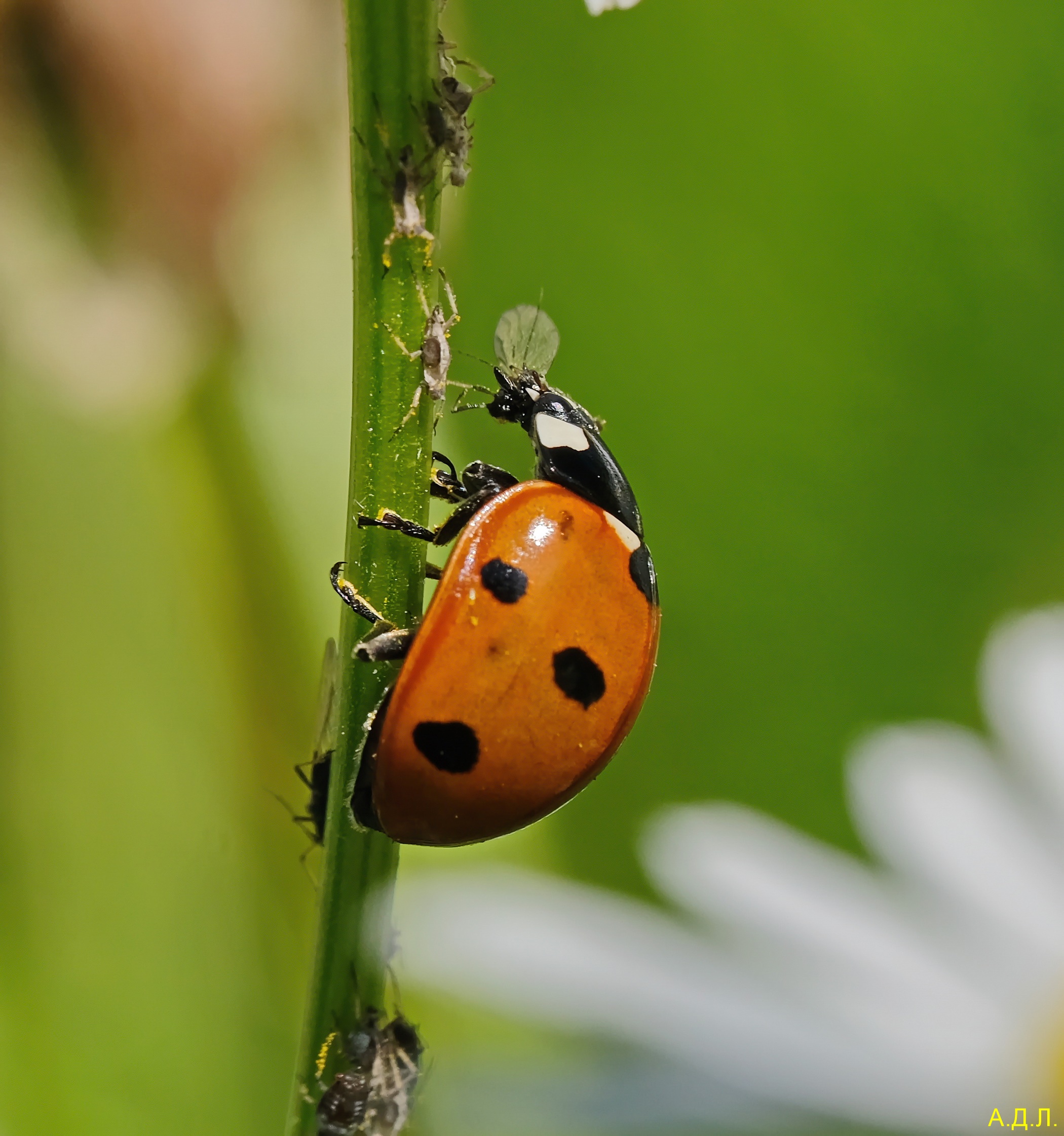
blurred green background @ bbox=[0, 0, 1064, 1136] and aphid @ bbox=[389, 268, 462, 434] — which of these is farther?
blurred green background @ bbox=[0, 0, 1064, 1136]

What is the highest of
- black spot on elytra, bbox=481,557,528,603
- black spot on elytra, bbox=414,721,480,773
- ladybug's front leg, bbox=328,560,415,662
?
black spot on elytra, bbox=481,557,528,603

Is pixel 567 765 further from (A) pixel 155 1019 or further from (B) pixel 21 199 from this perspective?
(B) pixel 21 199

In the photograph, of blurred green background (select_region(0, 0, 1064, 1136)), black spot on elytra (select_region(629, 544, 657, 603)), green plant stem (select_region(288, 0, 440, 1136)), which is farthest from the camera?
blurred green background (select_region(0, 0, 1064, 1136))

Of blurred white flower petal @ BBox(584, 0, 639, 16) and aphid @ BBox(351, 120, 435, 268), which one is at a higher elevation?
blurred white flower petal @ BBox(584, 0, 639, 16)

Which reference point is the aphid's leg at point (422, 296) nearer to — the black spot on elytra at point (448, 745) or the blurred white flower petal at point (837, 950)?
the black spot on elytra at point (448, 745)

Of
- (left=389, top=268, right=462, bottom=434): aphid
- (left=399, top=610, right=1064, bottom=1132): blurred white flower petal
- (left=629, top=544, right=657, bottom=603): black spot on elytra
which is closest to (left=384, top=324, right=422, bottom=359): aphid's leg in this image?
(left=389, top=268, right=462, bottom=434): aphid

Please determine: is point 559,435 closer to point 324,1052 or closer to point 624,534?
point 624,534

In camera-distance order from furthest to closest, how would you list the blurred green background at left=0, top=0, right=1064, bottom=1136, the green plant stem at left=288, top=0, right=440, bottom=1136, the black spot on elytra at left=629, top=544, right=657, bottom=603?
the blurred green background at left=0, top=0, right=1064, bottom=1136 → the black spot on elytra at left=629, top=544, right=657, bottom=603 → the green plant stem at left=288, top=0, right=440, bottom=1136

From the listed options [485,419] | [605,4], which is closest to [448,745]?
[605,4]

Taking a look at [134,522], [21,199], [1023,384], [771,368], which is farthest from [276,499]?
[1023,384]

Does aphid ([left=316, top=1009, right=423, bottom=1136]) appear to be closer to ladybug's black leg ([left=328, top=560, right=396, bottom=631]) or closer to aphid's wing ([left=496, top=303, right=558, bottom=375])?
ladybug's black leg ([left=328, top=560, right=396, bottom=631])
